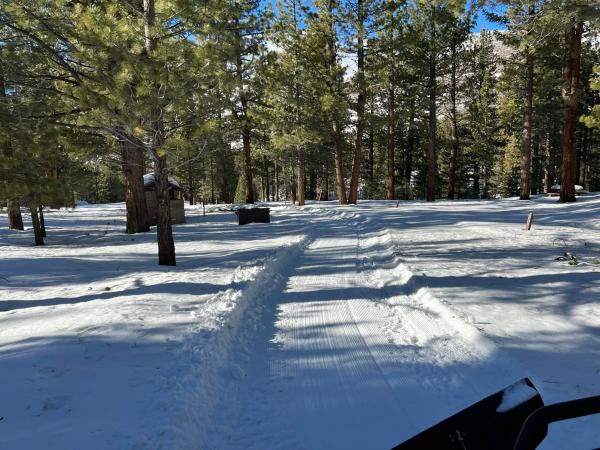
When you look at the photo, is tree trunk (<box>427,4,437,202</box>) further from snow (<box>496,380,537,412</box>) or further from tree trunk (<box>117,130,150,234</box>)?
snow (<box>496,380,537,412</box>)

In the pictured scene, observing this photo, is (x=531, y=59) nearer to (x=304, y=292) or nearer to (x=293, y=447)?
(x=304, y=292)

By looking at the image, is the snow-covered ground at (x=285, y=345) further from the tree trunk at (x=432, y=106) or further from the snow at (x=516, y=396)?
the tree trunk at (x=432, y=106)

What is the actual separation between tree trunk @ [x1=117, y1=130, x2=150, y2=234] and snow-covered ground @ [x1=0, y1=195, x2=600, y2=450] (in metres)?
5.22

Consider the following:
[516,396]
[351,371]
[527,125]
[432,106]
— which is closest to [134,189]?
[351,371]

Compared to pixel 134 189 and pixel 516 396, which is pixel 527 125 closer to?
pixel 134 189

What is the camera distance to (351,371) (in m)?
4.13

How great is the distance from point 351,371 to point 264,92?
22.1 m

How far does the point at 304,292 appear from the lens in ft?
23.1

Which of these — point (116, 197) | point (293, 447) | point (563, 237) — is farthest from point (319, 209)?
point (116, 197)

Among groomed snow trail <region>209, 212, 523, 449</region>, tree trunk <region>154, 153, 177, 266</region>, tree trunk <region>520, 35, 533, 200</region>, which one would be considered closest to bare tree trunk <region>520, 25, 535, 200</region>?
tree trunk <region>520, 35, 533, 200</region>

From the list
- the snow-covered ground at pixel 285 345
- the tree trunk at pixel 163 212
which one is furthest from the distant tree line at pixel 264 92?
the snow-covered ground at pixel 285 345

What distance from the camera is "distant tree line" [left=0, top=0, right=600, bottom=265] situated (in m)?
7.16

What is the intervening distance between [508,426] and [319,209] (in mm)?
21694

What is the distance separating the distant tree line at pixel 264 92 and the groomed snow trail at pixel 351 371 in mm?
4520
